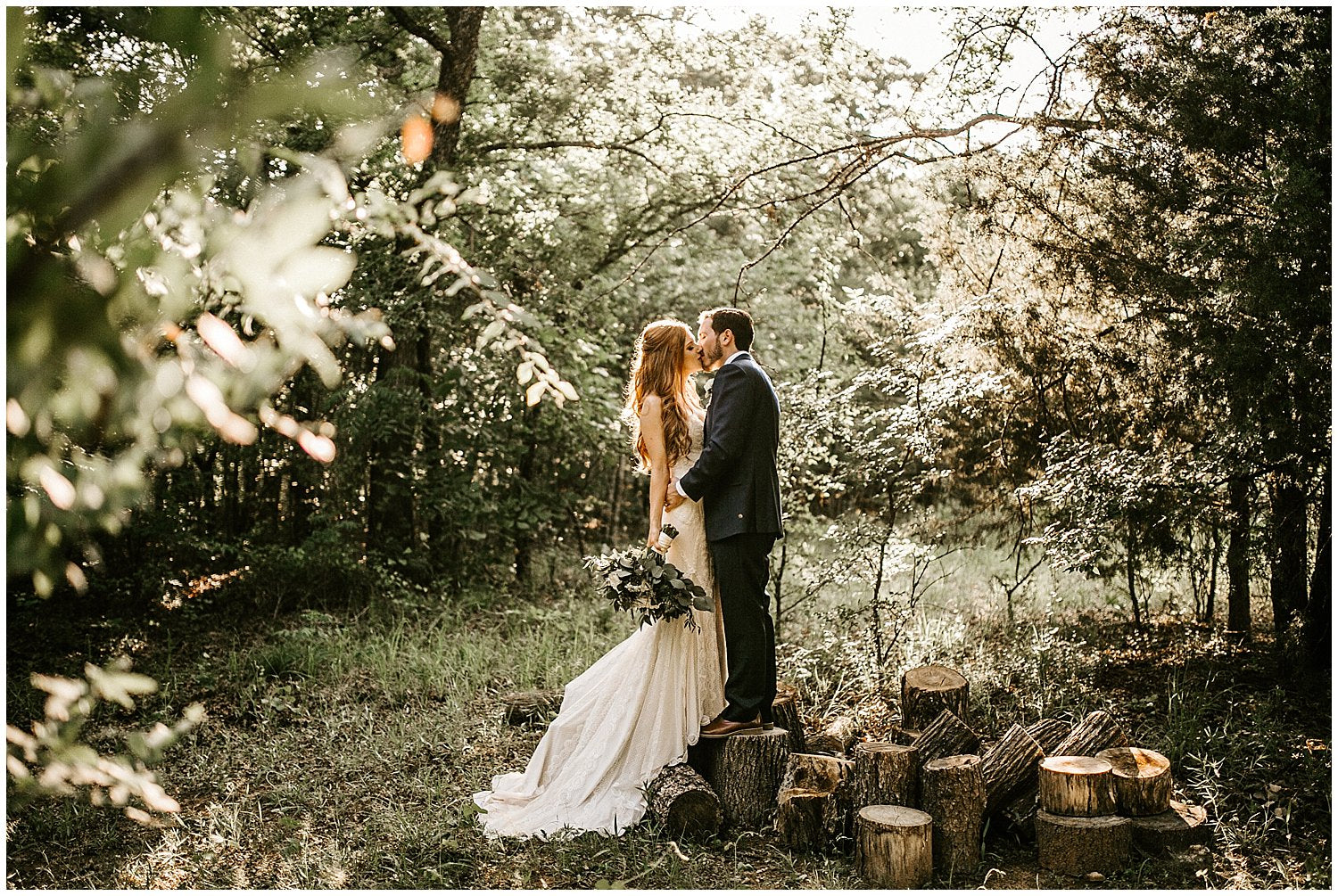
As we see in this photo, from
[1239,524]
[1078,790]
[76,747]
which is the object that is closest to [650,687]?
[1078,790]

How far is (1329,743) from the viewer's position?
454 cm

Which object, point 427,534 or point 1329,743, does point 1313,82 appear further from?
point 427,534

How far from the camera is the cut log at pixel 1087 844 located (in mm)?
3562

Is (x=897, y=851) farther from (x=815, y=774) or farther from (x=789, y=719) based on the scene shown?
(x=789, y=719)

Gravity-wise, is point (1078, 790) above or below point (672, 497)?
below

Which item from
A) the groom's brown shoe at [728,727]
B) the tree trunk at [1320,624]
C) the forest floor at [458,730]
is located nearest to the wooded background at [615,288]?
the tree trunk at [1320,624]

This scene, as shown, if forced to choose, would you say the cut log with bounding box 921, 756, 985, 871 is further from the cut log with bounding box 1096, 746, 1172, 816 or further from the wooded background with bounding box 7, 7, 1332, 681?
the wooded background with bounding box 7, 7, 1332, 681

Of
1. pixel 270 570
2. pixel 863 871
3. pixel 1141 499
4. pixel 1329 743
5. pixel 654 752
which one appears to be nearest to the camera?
pixel 863 871

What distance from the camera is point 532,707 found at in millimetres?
5363

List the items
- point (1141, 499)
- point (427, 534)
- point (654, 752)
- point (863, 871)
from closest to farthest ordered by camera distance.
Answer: point (863, 871), point (654, 752), point (1141, 499), point (427, 534)

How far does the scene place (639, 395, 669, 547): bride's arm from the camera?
13.8 feet

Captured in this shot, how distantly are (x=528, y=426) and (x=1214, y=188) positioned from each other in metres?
5.45

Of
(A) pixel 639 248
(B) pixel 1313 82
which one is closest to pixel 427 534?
(A) pixel 639 248

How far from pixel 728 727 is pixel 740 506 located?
95cm
